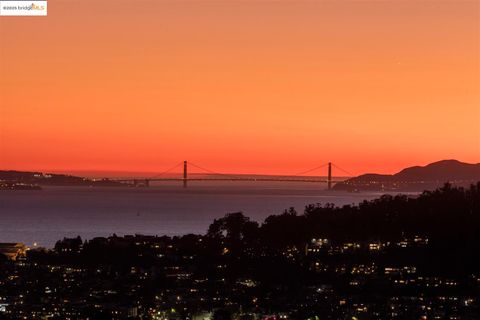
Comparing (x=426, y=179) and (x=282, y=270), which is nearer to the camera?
(x=282, y=270)

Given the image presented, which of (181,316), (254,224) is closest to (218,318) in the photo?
(181,316)

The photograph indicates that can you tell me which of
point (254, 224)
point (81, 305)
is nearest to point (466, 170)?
point (254, 224)

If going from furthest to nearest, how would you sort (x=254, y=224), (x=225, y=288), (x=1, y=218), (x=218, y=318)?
(x=1, y=218)
(x=254, y=224)
(x=225, y=288)
(x=218, y=318)

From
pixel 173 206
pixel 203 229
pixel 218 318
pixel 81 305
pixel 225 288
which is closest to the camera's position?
pixel 218 318

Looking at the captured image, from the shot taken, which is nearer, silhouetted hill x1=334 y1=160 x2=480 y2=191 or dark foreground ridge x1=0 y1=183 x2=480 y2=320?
dark foreground ridge x1=0 y1=183 x2=480 y2=320

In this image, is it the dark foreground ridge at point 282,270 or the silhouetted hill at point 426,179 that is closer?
the dark foreground ridge at point 282,270

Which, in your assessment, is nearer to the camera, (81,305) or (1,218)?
(81,305)

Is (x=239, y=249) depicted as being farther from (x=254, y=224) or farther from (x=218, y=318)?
(x=218, y=318)
